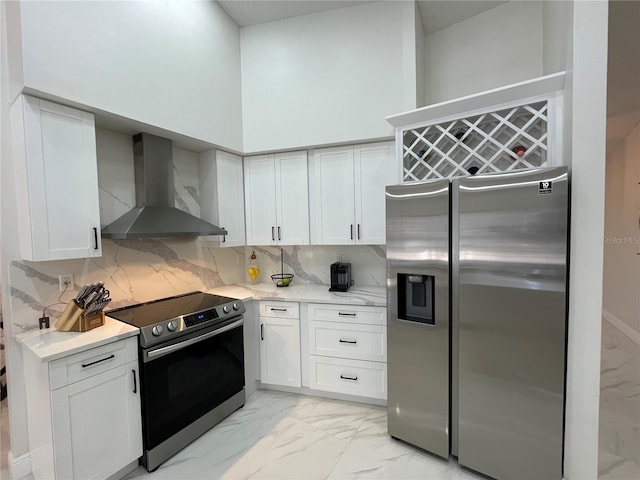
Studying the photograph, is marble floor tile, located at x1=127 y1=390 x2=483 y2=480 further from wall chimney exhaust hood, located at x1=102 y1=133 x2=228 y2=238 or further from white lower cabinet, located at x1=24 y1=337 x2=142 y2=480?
wall chimney exhaust hood, located at x1=102 y1=133 x2=228 y2=238

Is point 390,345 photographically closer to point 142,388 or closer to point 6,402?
point 142,388

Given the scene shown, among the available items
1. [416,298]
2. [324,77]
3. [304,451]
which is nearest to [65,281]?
[304,451]

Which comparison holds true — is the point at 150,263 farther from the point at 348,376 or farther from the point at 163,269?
the point at 348,376

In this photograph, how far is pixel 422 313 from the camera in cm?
201

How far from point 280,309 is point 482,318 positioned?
170cm

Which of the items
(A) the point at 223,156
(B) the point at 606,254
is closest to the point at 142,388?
(A) the point at 223,156

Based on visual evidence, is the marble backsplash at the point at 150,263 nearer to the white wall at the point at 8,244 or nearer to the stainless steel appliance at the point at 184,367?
the white wall at the point at 8,244

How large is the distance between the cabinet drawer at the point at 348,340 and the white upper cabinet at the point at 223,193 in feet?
4.18

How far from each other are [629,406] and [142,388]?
2.62m

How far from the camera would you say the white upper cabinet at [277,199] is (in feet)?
10.0

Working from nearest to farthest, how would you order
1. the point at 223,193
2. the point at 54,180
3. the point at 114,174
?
1. the point at 54,180
2. the point at 114,174
3. the point at 223,193

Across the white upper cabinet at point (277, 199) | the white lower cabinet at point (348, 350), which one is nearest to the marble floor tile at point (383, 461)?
the white lower cabinet at point (348, 350)

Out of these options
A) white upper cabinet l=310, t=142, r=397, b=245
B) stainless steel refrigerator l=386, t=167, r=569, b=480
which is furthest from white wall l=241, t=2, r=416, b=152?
stainless steel refrigerator l=386, t=167, r=569, b=480

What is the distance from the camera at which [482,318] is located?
5.71 feet
